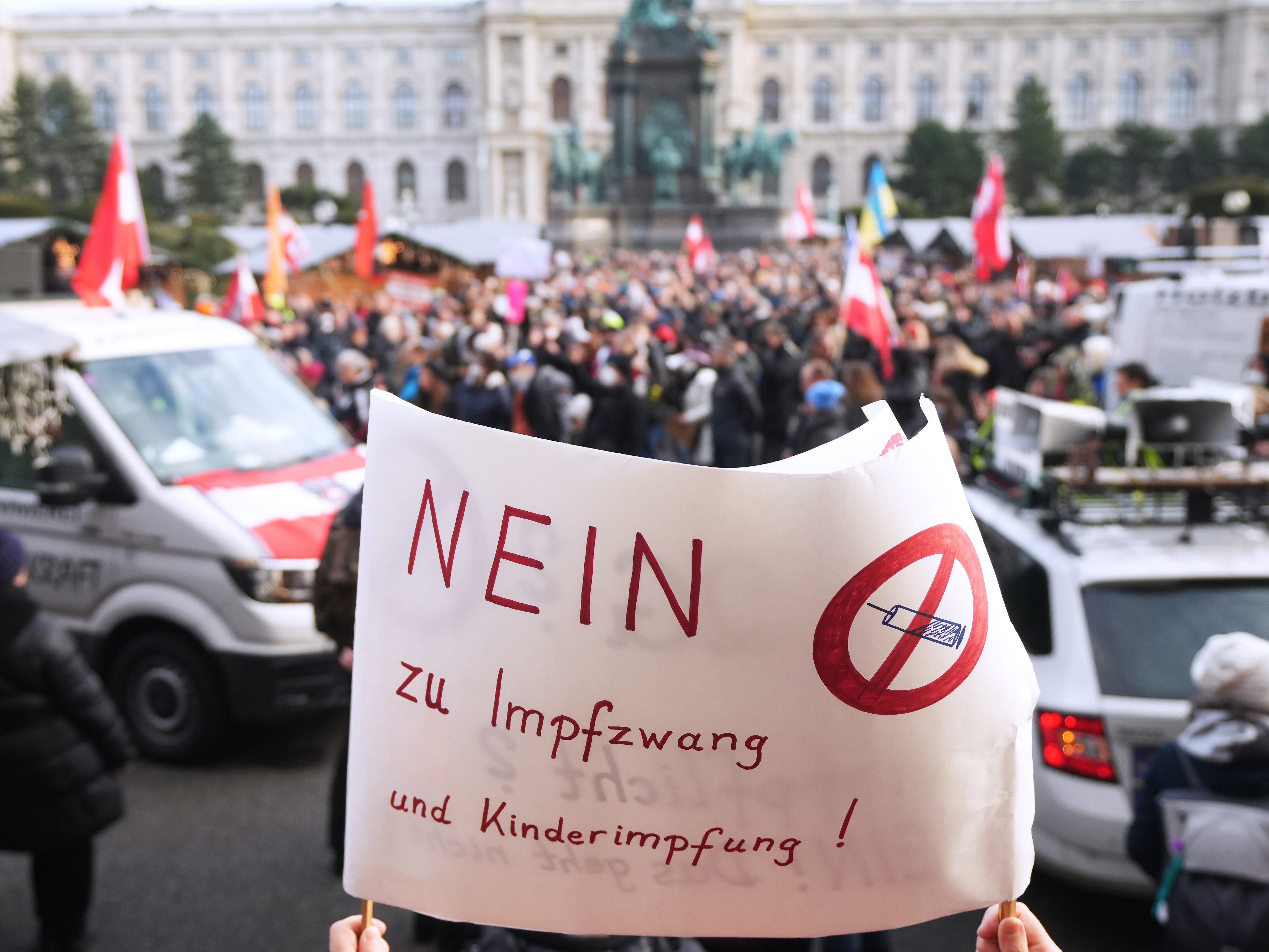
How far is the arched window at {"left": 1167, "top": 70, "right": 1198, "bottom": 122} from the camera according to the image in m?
89.6

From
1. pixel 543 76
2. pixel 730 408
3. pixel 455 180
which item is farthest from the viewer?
pixel 455 180

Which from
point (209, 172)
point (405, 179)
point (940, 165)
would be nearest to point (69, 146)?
point (209, 172)

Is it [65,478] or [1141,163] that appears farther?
[1141,163]

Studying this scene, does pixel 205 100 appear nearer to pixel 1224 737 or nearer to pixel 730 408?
pixel 730 408

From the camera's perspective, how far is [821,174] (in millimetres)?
91188

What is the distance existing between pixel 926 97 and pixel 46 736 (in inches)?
3686

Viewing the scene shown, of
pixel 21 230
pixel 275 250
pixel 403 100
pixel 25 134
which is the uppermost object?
pixel 403 100

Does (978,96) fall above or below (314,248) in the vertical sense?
above

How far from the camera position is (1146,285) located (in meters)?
10.3

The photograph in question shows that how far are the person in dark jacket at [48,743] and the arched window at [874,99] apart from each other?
3639 inches

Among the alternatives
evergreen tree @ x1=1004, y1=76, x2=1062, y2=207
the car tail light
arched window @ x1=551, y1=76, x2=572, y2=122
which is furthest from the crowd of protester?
arched window @ x1=551, y1=76, x2=572, y2=122

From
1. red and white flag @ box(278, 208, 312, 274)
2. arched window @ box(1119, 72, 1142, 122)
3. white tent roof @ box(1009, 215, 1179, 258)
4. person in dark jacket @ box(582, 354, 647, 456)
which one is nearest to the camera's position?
person in dark jacket @ box(582, 354, 647, 456)

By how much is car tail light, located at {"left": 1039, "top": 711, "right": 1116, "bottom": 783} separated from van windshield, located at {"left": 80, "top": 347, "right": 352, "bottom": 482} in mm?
3407

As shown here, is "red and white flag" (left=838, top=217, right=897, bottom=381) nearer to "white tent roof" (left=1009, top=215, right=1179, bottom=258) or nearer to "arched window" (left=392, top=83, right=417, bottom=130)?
"white tent roof" (left=1009, top=215, right=1179, bottom=258)
